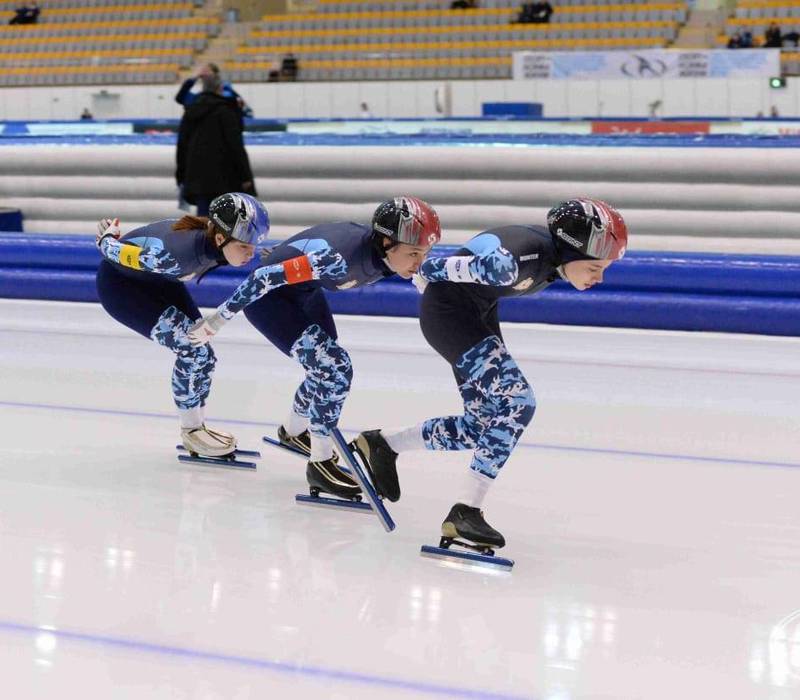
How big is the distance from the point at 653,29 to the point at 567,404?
1344 cm

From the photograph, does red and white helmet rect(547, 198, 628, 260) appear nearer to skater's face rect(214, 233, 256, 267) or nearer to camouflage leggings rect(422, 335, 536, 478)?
camouflage leggings rect(422, 335, 536, 478)

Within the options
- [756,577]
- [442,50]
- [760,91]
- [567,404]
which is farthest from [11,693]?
[442,50]

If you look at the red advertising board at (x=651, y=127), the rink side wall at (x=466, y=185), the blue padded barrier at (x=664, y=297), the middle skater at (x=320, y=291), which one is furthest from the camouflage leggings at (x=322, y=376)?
the red advertising board at (x=651, y=127)

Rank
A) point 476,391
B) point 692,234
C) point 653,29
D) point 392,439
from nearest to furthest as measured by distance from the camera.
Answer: point 476,391, point 392,439, point 692,234, point 653,29

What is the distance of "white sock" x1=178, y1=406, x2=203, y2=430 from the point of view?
4.11 meters

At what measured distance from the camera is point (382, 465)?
352 cm

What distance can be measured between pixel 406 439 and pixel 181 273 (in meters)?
0.94

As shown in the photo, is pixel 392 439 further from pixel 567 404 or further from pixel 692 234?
pixel 692 234

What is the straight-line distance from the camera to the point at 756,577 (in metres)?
2.98

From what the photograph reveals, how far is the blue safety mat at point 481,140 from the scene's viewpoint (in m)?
8.00

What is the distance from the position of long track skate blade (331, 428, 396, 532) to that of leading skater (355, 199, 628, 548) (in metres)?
0.23

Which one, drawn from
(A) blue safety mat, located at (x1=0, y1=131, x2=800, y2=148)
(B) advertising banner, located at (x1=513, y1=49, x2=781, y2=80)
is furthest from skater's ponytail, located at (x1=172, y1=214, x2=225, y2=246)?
(B) advertising banner, located at (x1=513, y1=49, x2=781, y2=80)

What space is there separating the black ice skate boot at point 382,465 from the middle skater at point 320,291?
0.15m

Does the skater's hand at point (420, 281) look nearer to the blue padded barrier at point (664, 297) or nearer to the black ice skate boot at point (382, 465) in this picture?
the black ice skate boot at point (382, 465)
